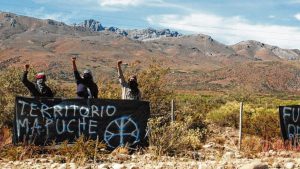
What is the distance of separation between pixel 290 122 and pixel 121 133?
5050 mm

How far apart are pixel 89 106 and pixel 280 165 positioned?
414 cm

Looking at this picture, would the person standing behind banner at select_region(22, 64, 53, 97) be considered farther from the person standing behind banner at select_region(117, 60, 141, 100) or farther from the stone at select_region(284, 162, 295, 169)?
the stone at select_region(284, 162, 295, 169)

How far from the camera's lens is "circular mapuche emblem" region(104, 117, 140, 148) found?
1135cm

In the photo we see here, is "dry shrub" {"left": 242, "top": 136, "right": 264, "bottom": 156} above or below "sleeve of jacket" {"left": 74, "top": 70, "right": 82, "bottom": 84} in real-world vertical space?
below

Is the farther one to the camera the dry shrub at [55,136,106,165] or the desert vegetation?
the desert vegetation

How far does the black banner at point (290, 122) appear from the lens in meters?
13.9

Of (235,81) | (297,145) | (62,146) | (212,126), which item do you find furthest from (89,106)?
(235,81)

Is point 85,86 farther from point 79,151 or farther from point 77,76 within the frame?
point 79,151

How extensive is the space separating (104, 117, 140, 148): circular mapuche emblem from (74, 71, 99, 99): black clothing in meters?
0.87

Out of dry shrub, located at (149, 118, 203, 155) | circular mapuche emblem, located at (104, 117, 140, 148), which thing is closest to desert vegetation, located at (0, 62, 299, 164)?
dry shrub, located at (149, 118, 203, 155)

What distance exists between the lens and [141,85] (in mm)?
17938

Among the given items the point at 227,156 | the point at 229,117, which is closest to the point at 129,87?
the point at 227,156

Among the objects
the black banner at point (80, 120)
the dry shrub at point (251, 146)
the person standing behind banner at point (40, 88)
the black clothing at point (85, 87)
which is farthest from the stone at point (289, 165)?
the person standing behind banner at point (40, 88)

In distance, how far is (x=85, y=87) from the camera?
1167 cm
